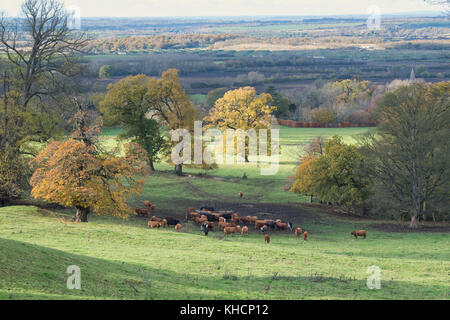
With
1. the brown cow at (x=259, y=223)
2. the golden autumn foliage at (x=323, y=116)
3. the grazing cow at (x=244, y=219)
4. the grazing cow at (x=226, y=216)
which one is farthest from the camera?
the golden autumn foliage at (x=323, y=116)

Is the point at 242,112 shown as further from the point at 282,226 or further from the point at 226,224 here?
the point at 226,224

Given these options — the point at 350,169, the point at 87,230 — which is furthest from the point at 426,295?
the point at 350,169

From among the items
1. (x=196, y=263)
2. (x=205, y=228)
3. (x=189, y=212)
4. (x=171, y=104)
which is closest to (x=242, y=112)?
(x=171, y=104)

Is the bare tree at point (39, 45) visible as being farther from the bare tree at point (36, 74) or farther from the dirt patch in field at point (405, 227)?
the dirt patch in field at point (405, 227)

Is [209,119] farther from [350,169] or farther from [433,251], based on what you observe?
[433,251]

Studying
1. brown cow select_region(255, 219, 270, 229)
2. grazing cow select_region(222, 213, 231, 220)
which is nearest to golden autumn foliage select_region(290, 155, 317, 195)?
grazing cow select_region(222, 213, 231, 220)

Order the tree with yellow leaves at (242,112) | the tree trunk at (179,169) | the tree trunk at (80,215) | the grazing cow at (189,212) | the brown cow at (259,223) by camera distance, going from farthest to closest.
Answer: the tree with yellow leaves at (242,112) < the tree trunk at (179,169) < the grazing cow at (189,212) < the brown cow at (259,223) < the tree trunk at (80,215)

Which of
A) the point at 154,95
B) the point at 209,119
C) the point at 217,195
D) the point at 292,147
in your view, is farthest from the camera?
the point at 292,147

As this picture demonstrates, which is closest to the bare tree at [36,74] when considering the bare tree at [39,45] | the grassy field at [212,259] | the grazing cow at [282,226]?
the bare tree at [39,45]

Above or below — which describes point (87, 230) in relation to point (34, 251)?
below
